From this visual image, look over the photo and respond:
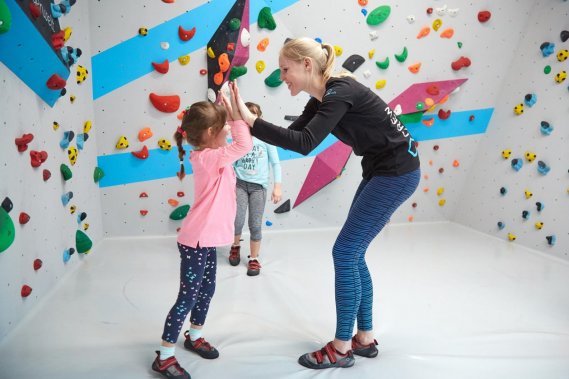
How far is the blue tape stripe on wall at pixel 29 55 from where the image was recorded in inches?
66.1

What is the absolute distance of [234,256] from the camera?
2.72m

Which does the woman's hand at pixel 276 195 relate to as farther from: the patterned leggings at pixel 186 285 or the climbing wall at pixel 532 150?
the climbing wall at pixel 532 150

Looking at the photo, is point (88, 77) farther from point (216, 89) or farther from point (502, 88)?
point (502, 88)

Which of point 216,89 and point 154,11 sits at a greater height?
point 154,11

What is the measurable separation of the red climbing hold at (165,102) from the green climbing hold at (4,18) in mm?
1270

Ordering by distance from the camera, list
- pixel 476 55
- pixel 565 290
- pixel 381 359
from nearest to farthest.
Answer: pixel 381 359, pixel 565 290, pixel 476 55

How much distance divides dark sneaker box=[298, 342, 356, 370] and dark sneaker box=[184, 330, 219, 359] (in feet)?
1.06

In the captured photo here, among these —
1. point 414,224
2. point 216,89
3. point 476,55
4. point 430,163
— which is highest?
point 476,55

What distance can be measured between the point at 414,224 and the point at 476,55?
1431mm

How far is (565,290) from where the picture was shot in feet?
8.56

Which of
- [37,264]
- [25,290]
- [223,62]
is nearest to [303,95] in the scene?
[223,62]

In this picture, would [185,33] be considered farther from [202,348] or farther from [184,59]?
[202,348]

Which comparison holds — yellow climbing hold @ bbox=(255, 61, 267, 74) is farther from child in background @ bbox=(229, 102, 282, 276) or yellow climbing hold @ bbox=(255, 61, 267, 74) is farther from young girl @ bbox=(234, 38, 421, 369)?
young girl @ bbox=(234, 38, 421, 369)

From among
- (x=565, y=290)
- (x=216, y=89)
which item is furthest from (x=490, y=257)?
(x=216, y=89)
